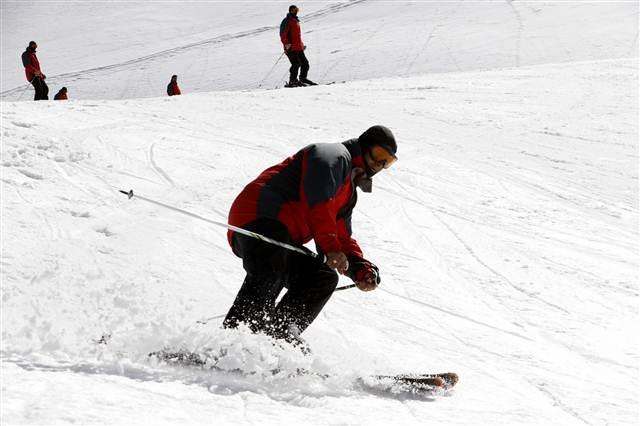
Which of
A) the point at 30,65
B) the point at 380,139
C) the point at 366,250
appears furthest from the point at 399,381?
the point at 30,65

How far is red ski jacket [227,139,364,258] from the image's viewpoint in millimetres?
3646

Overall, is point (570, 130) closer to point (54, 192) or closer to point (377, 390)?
point (54, 192)

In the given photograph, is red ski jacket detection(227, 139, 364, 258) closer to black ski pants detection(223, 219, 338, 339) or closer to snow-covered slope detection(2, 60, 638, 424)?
black ski pants detection(223, 219, 338, 339)

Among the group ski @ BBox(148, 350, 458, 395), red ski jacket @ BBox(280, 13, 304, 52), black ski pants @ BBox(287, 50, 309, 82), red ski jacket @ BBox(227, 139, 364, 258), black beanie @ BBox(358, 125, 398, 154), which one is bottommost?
black ski pants @ BBox(287, 50, 309, 82)

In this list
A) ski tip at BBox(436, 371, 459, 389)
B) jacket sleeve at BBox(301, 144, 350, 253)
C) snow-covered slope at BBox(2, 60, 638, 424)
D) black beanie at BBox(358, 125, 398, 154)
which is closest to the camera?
snow-covered slope at BBox(2, 60, 638, 424)

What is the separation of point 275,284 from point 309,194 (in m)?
0.48

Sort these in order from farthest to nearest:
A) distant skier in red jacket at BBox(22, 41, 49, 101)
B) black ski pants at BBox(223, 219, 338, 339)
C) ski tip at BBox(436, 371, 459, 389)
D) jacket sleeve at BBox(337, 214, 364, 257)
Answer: distant skier in red jacket at BBox(22, 41, 49, 101) → jacket sleeve at BBox(337, 214, 364, 257) → ski tip at BBox(436, 371, 459, 389) → black ski pants at BBox(223, 219, 338, 339)

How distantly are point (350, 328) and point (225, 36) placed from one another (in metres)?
26.2

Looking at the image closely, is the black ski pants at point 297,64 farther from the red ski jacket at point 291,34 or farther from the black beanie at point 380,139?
the black beanie at point 380,139

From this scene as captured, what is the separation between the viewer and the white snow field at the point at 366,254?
3.53 metres

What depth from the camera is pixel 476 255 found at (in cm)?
706

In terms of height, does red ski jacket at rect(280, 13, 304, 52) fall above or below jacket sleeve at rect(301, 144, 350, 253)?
below

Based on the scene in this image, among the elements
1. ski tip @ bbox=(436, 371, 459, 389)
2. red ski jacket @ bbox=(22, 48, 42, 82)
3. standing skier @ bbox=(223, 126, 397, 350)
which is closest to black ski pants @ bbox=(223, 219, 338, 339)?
standing skier @ bbox=(223, 126, 397, 350)

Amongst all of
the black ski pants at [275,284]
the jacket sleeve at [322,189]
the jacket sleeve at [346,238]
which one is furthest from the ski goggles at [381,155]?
the black ski pants at [275,284]
